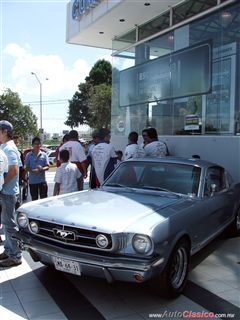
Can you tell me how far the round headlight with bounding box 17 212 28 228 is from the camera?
4.36 m

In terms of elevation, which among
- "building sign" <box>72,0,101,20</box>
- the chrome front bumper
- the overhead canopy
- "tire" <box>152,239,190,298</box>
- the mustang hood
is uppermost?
"building sign" <box>72,0,101,20</box>

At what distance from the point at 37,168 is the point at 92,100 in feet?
96.6

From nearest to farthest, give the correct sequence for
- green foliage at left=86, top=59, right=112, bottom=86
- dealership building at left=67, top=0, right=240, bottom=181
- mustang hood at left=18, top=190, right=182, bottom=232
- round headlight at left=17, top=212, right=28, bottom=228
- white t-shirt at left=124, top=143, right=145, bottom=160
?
mustang hood at left=18, top=190, right=182, bottom=232 → round headlight at left=17, top=212, right=28, bottom=228 → white t-shirt at left=124, top=143, right=145, bottom=160 → dealership building at left=67, top=0, right=240, bottom=181 → green foliage at left=86, top=59, right=112, bottom=86

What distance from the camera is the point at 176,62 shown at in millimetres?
10828

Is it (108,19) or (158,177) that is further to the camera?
(108,19)

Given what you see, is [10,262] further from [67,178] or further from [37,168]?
[37,168]

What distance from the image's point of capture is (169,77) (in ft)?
36.2

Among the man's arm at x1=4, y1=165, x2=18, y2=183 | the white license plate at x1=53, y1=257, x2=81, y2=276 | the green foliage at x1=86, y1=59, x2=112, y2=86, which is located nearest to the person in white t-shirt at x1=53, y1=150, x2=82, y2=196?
the man's arm at x1=4, y1=165, x2=18, y2=183

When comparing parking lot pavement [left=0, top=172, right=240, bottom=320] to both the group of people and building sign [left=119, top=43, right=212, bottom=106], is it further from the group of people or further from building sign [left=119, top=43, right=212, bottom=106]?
building sign [left=119, top=43, right=212, bottom=106]

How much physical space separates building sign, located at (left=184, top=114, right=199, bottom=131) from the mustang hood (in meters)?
5.37

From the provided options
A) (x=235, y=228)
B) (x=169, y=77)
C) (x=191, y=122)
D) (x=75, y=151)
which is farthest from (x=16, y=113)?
(x=235, y=228)

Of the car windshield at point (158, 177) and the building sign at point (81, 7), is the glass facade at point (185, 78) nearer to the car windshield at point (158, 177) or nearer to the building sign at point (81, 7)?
the building sign at point (81, 7)

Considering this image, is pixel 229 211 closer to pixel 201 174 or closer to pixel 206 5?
pixel 201 174

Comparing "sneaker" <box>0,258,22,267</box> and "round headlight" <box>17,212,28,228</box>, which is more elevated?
"round headlight" <box>17,212,28,228</box>
